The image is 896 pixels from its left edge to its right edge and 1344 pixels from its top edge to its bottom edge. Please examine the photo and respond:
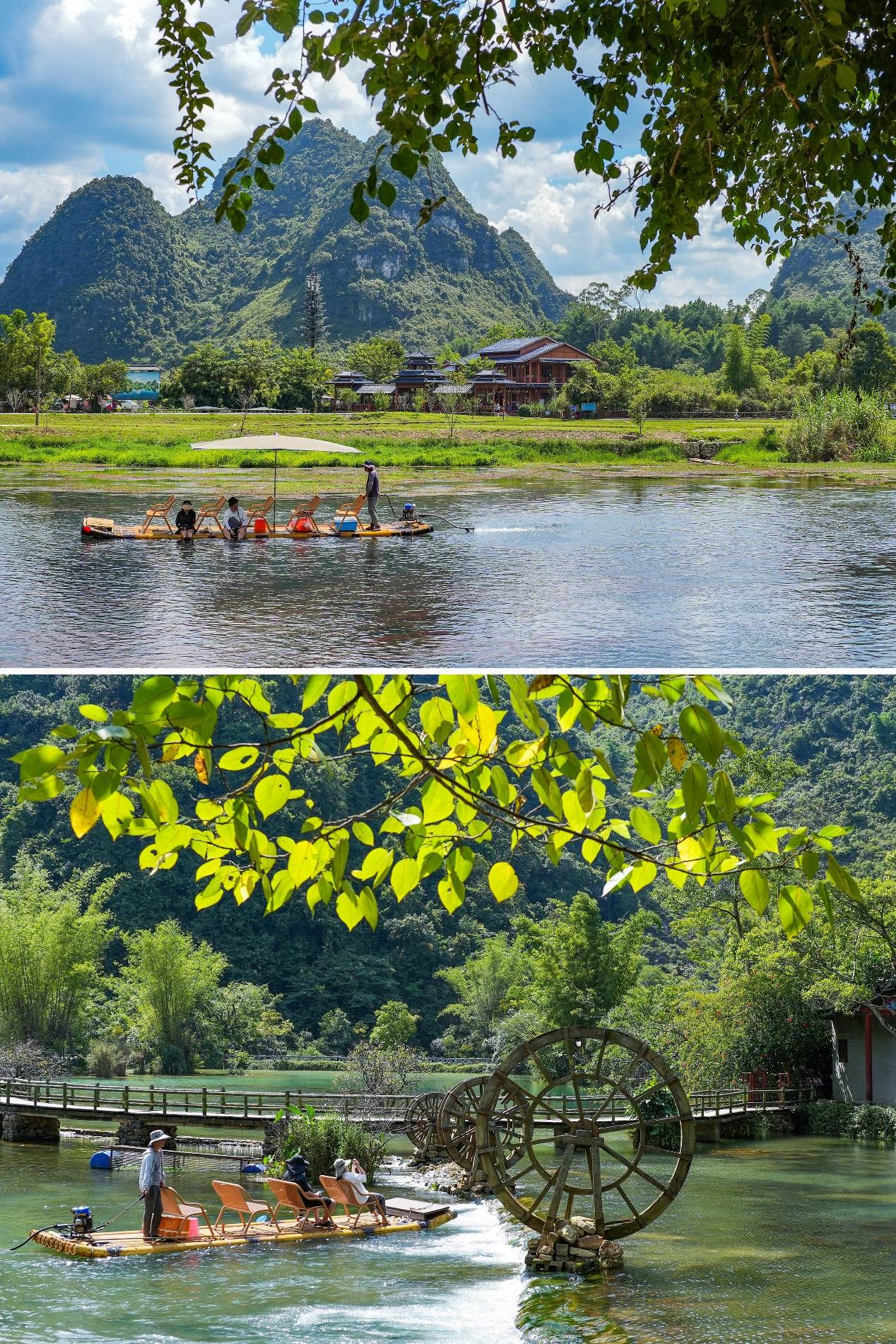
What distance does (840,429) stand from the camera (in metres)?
13.2

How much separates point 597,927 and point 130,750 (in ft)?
116

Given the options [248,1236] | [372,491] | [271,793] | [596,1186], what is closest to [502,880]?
[271,793]

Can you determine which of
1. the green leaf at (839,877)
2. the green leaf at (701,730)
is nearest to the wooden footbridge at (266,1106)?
the green leaf at (839,877)

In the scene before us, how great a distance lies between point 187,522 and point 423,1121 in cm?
1461

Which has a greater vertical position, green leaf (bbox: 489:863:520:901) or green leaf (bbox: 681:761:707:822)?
green leaf (bbox: 681:761:707:822)

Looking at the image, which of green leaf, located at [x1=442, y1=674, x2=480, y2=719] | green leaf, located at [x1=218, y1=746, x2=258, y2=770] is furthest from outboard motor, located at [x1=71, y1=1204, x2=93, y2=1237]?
green leaf, located at [x1=442, y1=674, x2=480, y2=719]

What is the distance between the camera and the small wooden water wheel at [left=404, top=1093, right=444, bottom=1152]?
23.0 metres

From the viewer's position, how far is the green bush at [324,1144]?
20781 millimetres

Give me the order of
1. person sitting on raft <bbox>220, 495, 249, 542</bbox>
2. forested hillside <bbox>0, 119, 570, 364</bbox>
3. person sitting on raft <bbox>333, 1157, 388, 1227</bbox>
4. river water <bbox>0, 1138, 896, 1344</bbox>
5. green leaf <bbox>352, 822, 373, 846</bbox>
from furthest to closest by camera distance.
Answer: person sitting on raft <bbox>333, 1157, 388, 1227</bbox>, person sitting on raft <bbox>220, 495, 249, 542</bbox>, river water <bbox>0, 1138, 896, 1344</bbox>, forested hillside <bbox>0, 119, 570, 364</bbox>, green leaf <bbox>352, 822, 373, 846</bbox>

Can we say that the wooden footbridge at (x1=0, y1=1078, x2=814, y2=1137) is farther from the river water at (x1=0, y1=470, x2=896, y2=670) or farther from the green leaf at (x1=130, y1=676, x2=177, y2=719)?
the green leaf at (x1=130, y1=676, x2=177, y2=719)

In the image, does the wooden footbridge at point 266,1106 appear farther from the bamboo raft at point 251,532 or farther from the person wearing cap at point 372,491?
the person wearing cap at point 372,491

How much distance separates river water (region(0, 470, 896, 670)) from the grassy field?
0.27 metres

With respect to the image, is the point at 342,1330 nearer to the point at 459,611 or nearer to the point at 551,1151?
the point at 459,611

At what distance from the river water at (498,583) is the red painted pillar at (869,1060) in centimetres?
1924
